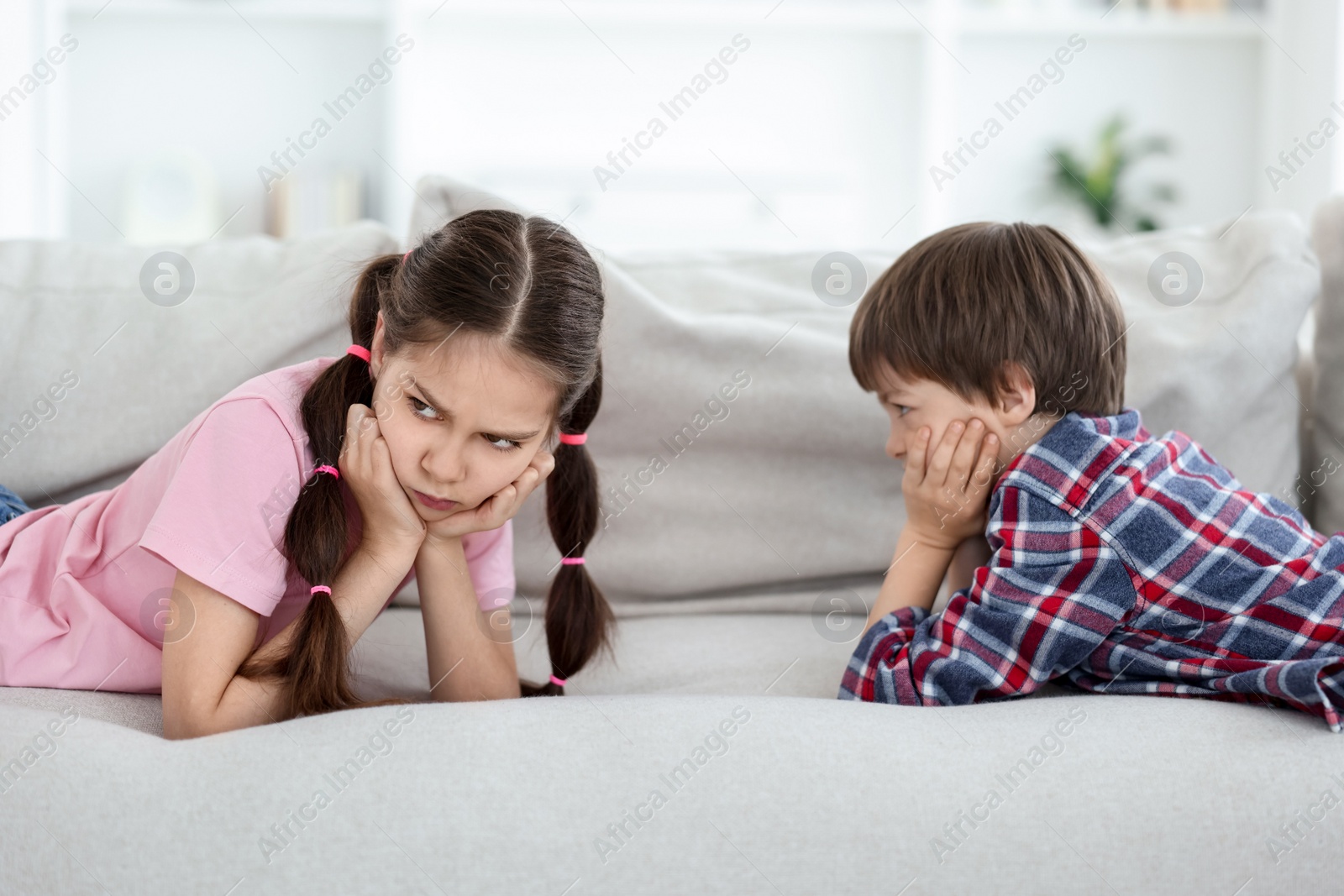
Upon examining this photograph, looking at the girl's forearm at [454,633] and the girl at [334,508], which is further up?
the girl at [334,508]

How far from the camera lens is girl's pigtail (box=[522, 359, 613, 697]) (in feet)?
3.72

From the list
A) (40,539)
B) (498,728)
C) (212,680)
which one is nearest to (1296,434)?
(498,728)

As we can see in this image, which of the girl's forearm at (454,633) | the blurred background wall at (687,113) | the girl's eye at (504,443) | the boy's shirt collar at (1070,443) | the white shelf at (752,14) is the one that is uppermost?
the white shelf at (752,14)

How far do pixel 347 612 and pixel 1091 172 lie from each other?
10.2 ft

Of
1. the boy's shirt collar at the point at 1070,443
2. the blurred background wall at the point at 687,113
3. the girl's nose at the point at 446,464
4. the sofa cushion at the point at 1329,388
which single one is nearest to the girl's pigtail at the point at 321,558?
the girl's nose at the point at 446,464

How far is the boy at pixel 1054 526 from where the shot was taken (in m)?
0.96

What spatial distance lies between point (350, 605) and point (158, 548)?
17 centimetres

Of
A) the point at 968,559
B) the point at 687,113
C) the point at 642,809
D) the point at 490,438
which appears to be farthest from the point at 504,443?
the point at 687,113

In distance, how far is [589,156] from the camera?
3.37 meters

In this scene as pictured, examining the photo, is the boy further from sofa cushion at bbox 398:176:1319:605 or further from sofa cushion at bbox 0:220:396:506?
sofa cushion at bbox 0:220:396:506

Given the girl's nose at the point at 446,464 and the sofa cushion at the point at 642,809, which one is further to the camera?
the girl's nose at the point at 446,464

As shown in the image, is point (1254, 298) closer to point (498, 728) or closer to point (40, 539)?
point (498, 728)

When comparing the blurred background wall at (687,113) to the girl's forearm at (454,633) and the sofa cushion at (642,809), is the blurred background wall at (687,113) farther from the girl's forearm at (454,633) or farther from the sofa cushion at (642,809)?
the sofa cushion at (642,809)

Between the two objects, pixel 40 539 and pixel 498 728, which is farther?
pixel 40 539
